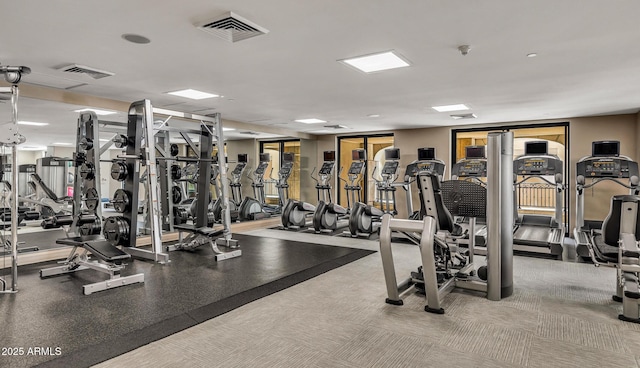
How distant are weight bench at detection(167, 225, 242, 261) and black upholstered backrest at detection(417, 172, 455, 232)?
2.76 meters

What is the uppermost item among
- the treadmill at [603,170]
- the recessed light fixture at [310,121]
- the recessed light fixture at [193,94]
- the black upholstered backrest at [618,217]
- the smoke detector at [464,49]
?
the recessed light fixture at [310,121]

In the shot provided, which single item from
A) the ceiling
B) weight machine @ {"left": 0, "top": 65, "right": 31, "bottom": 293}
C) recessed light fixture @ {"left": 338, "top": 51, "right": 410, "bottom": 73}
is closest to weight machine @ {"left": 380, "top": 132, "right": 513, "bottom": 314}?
the ceiling

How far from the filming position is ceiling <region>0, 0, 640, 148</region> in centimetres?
274

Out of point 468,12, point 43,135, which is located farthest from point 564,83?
point 43,135

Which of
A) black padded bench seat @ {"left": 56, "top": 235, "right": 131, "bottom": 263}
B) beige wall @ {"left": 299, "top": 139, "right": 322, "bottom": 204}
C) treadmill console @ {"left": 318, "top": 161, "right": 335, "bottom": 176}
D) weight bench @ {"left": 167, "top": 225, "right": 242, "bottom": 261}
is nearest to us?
black padded bench seat @ {"left": 56, "top": 235, "right": 131, "bottom": 263}

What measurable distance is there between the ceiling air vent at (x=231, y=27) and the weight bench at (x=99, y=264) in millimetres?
2452

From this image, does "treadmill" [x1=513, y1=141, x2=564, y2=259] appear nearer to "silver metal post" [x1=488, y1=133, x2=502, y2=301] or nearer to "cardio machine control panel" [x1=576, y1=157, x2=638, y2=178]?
"cardio machine control panel" [x1=576, y1=157, x2=638, y2=178]

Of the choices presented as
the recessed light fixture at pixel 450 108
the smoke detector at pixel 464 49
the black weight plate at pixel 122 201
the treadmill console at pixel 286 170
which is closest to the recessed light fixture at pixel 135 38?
the black weight plate at pixel 122 201

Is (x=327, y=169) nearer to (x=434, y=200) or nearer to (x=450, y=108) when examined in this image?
(x=450, y=108)

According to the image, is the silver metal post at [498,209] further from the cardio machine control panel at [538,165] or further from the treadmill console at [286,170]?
the treadmill console at [286,170]

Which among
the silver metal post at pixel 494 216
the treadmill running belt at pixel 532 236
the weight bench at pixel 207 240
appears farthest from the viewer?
the treadmill running belt at pixel 532 236

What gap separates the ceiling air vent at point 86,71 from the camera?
4.16m

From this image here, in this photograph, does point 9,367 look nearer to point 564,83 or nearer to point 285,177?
point 564,83

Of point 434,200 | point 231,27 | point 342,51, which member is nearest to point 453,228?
point 434,200
